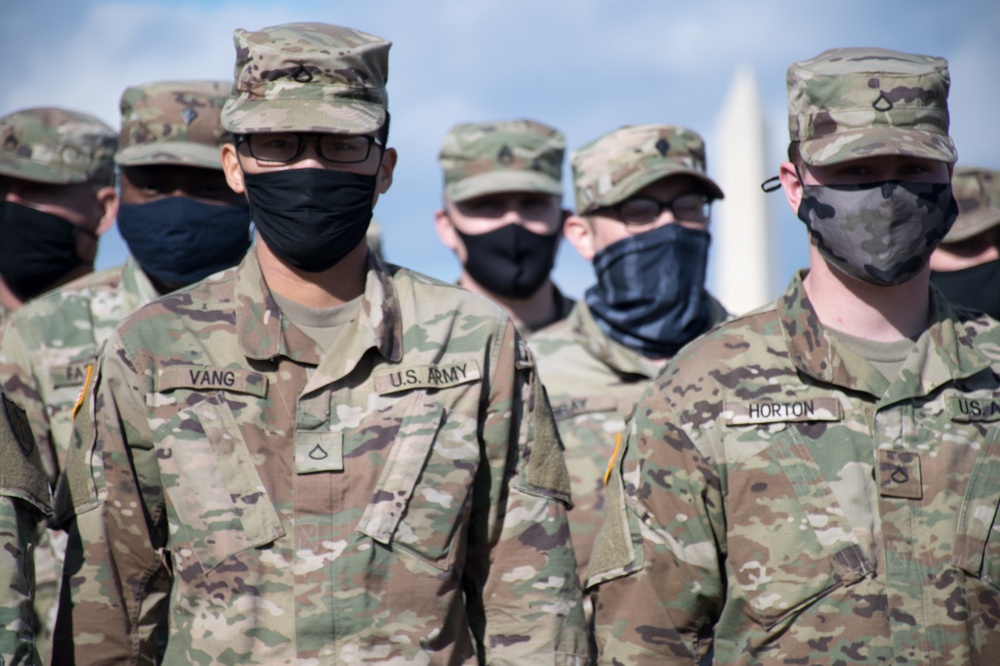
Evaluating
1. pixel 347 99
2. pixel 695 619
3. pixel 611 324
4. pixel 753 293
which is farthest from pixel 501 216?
pixel 753 293

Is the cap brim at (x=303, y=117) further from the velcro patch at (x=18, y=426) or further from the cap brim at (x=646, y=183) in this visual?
the cap brim at (x=646, y=183)

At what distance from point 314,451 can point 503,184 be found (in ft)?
10.5

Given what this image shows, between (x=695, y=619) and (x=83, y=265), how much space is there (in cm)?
387

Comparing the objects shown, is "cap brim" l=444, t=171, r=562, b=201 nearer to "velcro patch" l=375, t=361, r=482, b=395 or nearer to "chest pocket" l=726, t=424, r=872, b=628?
"velcro patch" l=375, t=361, r=482, b=395

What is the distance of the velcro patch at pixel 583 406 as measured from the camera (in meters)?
5.95

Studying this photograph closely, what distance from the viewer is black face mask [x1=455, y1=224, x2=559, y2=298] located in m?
6.89

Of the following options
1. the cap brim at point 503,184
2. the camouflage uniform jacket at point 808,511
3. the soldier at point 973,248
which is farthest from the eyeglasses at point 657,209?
the camouflage uniform jacket at point 808,511

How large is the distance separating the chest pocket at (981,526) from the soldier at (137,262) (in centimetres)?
305

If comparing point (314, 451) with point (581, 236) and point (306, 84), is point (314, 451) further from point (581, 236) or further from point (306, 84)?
point (581, 236)

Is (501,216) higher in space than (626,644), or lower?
higher

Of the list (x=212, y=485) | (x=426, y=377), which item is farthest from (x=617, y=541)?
(x=212, y=485)

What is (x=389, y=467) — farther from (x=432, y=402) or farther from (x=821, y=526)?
(x=821, y=526)

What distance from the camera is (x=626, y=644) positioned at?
13.5 ft

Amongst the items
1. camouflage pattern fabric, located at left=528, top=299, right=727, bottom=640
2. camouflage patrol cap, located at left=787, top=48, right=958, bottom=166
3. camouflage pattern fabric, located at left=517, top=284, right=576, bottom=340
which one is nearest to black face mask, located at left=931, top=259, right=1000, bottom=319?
camouflage pattern fabric, located at left=528, top=299, right=727, bottom=640
